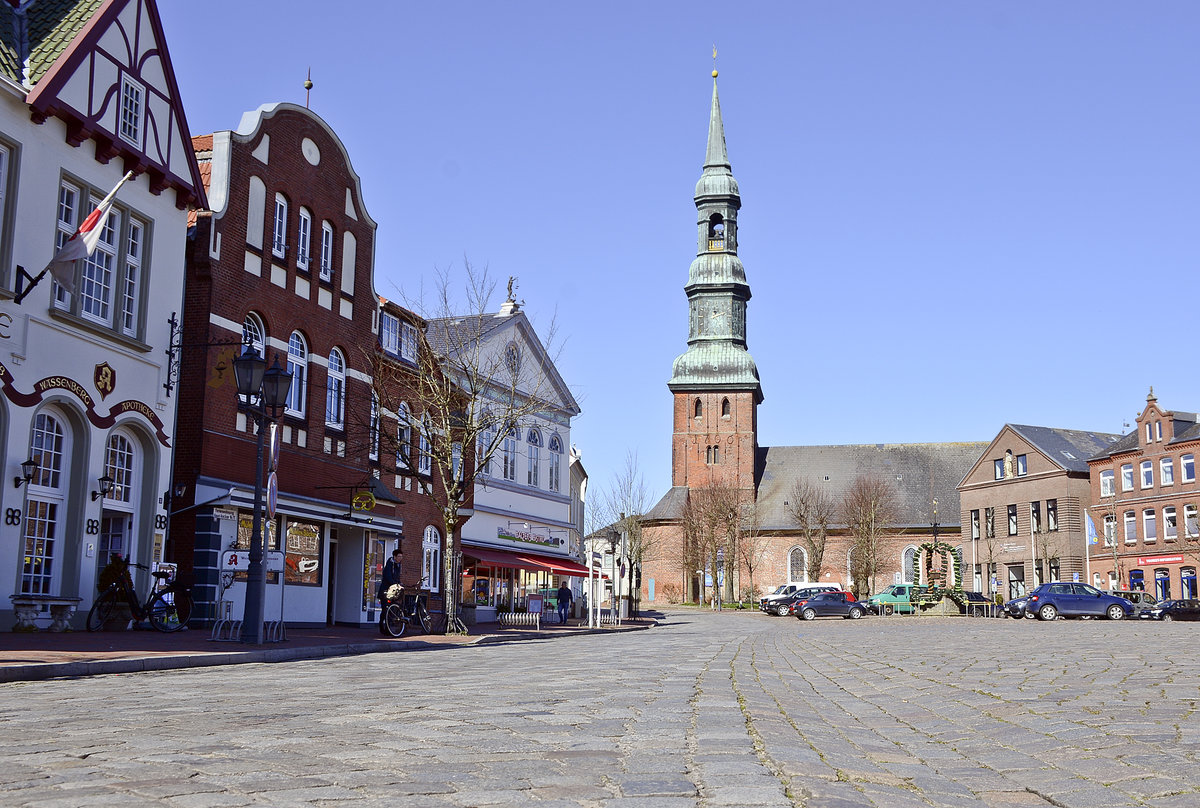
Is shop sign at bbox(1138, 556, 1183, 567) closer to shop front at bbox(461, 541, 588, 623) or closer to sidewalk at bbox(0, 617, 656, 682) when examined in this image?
→ shop front at bbox(461, 541, 588, 623)

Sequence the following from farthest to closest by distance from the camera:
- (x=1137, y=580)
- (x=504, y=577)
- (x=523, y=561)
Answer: (x=1137, y=580) < (x=504, y=577) < (x=523, y=561)

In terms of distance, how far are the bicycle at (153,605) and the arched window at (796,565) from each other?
7086 centimetres

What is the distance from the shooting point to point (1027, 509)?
74.9 metres

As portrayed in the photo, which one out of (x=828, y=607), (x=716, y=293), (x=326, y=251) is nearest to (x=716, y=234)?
(x=716, y=293)

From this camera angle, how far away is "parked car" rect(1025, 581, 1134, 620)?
153 feet

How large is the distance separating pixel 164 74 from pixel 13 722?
18.9 m

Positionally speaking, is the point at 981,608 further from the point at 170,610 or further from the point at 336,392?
the point at 170,610

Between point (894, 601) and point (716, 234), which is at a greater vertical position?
point (716, 234)

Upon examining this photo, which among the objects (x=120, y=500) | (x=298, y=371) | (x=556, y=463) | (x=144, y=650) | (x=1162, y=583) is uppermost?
(x=298, y=371)

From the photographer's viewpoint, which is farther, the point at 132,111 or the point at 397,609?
the point at 397,609

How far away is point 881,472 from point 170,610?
76206mm

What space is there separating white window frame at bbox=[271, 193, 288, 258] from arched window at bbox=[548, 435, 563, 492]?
19117mm

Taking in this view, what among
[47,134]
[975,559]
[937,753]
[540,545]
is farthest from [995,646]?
[975,559]

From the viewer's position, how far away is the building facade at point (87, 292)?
19.4 m
